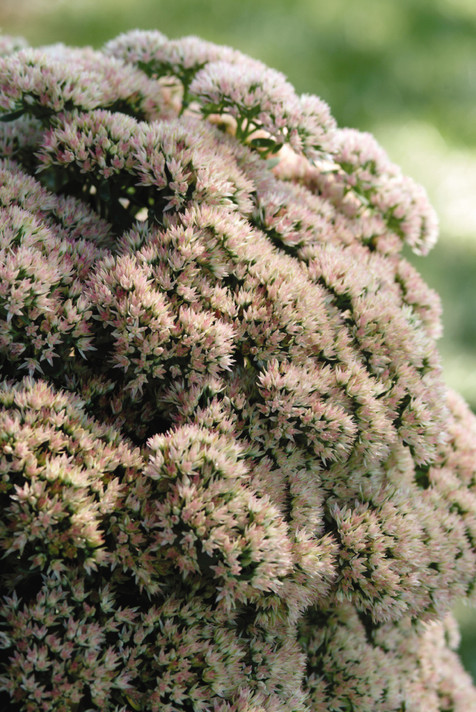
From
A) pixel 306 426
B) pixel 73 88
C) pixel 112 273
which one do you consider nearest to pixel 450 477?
pixel 306 426

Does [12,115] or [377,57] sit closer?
[12,115]

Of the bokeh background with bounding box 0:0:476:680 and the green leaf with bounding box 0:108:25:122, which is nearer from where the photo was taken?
the green leaf with bounding box 0:108:25:122

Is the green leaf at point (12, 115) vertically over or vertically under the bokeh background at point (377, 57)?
under

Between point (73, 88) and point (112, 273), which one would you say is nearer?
point (112, 273)

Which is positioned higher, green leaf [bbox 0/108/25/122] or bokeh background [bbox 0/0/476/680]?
bokeh background [bbox 0/0/476/680]

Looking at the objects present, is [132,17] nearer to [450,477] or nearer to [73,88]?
[73,88]

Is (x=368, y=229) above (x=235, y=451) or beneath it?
above

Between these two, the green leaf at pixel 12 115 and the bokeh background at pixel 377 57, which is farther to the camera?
the bokeh background at pixel 377 57

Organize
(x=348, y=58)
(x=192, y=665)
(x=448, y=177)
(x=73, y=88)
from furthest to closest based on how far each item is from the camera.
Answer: (x=348, y=58) → (x=448, y=177) → (x=73, y=88) → (x=192, y=665)
